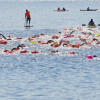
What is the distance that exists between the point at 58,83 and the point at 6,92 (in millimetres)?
3189

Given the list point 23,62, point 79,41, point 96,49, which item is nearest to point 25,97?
point 23,62

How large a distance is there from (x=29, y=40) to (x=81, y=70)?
17.3 meters


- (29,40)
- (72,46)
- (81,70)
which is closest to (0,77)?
(81,70)

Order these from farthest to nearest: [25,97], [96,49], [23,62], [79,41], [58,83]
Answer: [79,41]
[96,49]
[23,62]
[58,83]
[25,97]

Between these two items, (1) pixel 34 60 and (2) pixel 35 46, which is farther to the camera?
(2) pixel 35 46

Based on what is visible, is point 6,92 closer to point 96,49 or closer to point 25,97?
point 25,97

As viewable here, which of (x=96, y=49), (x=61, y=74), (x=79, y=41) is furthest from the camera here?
(x=79, y=41)

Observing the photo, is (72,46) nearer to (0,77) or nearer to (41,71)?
(41,71)

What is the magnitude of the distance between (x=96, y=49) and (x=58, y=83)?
14279 mm

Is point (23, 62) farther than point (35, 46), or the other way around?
point (35, 46)

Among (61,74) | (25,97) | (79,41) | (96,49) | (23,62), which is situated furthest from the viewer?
(79,41)

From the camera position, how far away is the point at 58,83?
25.1 m

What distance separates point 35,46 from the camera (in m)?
41.2

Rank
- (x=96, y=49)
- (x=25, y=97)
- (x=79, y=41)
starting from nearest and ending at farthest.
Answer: (x=25, y=97) → (x=96, y=49) → (x=79, y=41)
